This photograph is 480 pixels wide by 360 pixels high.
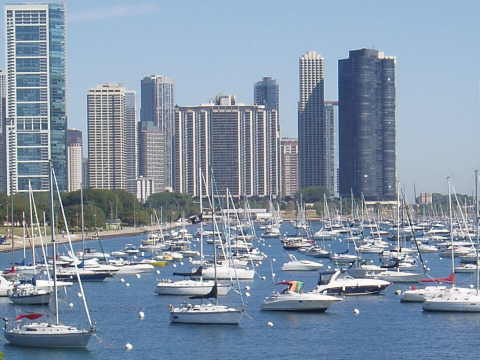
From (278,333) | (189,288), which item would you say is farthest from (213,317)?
(189,288)

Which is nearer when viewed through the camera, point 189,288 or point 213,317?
point 213,317

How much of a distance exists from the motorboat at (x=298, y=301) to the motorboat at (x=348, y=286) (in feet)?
14.6

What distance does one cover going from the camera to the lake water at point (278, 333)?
162 feet

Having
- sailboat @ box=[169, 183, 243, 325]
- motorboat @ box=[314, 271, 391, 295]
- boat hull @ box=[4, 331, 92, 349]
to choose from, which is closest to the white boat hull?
sailboat @ box=[169, 183, 243, 325]

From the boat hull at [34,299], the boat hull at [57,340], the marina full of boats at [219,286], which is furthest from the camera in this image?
the boat hull at [34,299]

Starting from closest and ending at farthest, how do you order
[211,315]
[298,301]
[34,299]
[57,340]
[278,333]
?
1. [57,340]
2. [278,333]
3. [211,315]
4. [298,301]
5. [34,299]

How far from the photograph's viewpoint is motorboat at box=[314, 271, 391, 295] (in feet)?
217

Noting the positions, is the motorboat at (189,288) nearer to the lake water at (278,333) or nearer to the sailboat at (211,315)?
the lake water at (278,333)

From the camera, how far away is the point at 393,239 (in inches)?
5620

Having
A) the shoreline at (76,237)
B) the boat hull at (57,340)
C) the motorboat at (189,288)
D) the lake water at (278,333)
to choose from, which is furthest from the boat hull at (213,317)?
the shoreline at (76,237)

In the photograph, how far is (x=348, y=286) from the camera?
6738 centimetres

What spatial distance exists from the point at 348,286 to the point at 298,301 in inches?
326

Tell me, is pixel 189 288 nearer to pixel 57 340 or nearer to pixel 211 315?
pixel 211 315

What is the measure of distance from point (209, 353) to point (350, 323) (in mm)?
10973
